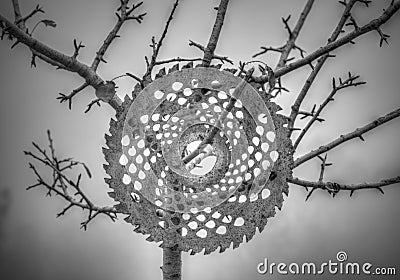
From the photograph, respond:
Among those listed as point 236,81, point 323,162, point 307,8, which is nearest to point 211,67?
point 236,81

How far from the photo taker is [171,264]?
29.9 inches

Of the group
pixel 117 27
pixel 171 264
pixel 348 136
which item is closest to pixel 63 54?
pixel 117 27

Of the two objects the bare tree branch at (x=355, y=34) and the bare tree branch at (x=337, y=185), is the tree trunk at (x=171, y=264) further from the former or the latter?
the bare tree branch at (x=355, y=34)

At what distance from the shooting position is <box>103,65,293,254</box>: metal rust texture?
1.84 ft

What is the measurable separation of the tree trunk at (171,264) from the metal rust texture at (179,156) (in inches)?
7.6

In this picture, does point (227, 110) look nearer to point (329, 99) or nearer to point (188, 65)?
point (188, 65)

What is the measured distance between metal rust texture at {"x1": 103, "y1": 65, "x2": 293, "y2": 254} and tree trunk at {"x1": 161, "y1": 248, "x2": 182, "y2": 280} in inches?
7.6

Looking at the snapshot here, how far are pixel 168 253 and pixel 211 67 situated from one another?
1.13 ft

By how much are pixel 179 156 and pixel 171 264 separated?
0.23 meters

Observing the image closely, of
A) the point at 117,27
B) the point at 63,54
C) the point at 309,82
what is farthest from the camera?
the point at 309,82

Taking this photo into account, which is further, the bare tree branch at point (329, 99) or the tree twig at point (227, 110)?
the bare tree branch at point (329, 99)

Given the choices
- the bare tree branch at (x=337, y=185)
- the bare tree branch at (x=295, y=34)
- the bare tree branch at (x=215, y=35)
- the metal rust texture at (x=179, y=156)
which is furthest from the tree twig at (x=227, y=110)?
the bare tree branch at (x=295, y=34)

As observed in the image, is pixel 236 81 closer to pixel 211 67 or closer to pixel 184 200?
pixel 211 67

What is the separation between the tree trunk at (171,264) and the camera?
0.76 meters
